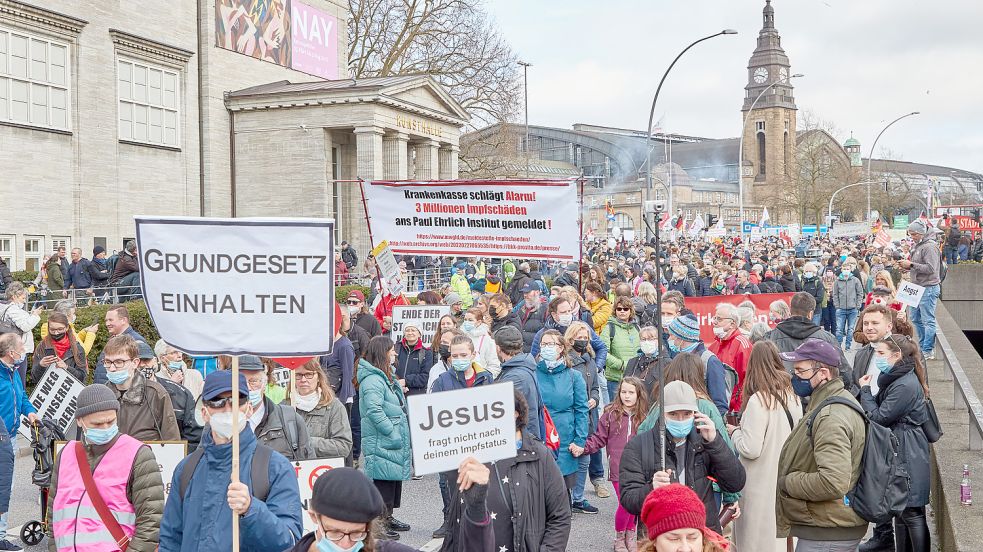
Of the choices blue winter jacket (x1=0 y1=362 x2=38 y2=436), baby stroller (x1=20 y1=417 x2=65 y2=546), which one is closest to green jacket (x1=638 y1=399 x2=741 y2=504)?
baby stroller (x1=20 y1=417 x2=65 y2=546)

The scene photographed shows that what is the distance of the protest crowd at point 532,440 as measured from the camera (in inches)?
177

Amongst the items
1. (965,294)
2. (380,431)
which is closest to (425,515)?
(380,431)

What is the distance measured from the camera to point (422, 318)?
11.6 meters

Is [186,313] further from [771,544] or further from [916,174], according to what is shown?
[916,174]

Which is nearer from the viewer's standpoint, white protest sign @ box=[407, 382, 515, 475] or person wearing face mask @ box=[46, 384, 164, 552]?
white protest sign @ box=[407, 382, 515, 475]

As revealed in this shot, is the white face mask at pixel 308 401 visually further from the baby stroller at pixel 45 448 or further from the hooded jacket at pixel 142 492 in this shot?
the hooded jacket at pixel 142 492

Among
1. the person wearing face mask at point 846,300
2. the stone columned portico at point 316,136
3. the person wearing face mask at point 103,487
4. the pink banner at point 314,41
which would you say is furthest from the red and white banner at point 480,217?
the pink banner at point 314,41

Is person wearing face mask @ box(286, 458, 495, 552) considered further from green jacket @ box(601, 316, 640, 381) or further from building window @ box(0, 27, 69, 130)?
building window @ box(0, 27, 69, 130)

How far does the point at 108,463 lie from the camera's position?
17.1ft

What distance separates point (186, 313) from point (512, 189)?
5.57m

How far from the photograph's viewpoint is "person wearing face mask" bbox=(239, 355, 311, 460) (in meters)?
6.17

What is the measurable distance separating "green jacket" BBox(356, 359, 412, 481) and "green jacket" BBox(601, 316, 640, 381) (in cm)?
364

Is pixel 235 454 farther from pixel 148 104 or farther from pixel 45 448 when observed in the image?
pixel 148 104

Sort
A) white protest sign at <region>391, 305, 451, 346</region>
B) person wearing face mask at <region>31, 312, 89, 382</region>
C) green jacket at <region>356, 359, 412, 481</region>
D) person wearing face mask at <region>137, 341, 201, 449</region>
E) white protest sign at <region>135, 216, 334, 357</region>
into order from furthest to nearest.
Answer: white protest sign at <region>391, 305, 451, 346</region> < person wearing face mask at <region>31, 312, 89, 382</region> < green jacket at <region>356, 359, 412, 481</region> < person wearing face mask at <region>137, 341, 201, 449</region> < white protest sign at <region>135, 216, 334, 357</region>
